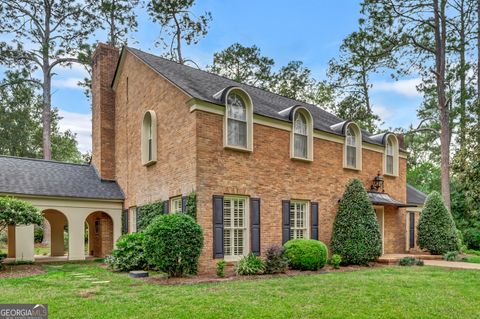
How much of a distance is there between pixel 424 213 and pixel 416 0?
1213cm

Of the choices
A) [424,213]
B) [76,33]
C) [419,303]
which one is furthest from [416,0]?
[76,33]

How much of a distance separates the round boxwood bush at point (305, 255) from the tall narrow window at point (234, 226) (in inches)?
57.2

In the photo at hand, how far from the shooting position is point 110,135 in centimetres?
1769

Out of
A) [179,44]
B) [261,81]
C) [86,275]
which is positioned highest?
[179,44]

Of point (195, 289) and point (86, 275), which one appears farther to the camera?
point (86, 275)

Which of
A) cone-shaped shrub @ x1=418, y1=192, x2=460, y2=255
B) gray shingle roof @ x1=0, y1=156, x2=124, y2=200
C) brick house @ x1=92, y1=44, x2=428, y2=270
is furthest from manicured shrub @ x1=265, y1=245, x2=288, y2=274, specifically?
cone-shaped shrub @ x1=418, y1=192, x2=460, y2=255

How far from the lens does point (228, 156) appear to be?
472 inches

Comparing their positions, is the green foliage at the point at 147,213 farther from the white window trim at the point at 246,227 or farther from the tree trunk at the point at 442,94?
the tree trunk at the point at 442,94

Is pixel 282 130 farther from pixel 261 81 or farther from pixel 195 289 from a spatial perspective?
pixel 261 81

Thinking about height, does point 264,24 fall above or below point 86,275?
above

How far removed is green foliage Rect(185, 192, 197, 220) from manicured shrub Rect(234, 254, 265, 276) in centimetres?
186

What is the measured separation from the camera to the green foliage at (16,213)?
1138 centimetres

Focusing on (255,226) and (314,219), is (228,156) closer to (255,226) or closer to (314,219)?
(255,226)

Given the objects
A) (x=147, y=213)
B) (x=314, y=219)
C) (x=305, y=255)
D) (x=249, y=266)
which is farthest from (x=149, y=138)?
(x=305, y=255)
